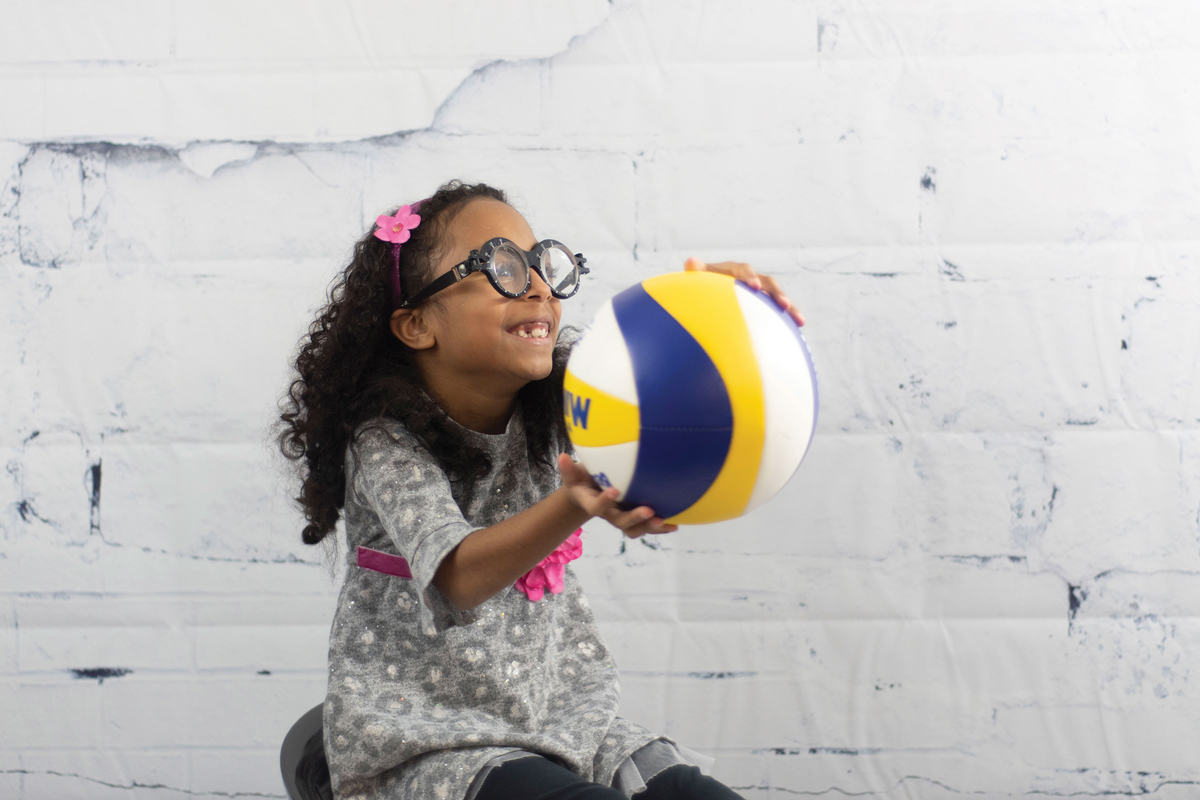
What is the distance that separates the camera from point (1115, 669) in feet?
5.48

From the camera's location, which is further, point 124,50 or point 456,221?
Result: point 124,50

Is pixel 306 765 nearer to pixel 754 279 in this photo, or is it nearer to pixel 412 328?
pixel 412 328

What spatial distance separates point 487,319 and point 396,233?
159 millimetres

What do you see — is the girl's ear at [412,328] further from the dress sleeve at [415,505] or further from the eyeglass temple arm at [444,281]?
the dress sleeve at [415,505]

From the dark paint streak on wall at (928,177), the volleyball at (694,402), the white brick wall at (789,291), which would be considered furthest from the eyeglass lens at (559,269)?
the dark paint streak on wall at (928,177)

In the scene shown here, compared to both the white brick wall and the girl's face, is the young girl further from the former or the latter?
the white brick wall

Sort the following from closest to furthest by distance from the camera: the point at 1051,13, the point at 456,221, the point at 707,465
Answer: the point at 707,465 → the point at 456,221 → the point at 1051,13

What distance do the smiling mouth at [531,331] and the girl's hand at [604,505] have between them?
26 cm

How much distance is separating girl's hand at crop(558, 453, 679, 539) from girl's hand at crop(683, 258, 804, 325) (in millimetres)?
235

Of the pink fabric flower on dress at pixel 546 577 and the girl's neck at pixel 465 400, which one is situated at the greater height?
the girl's neck at pixel 465 400

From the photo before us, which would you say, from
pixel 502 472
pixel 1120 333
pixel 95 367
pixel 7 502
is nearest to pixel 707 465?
pixel 502 472

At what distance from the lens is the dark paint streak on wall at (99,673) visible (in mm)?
1695

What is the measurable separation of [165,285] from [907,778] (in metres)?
1.54

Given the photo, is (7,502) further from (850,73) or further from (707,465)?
(850,73)
